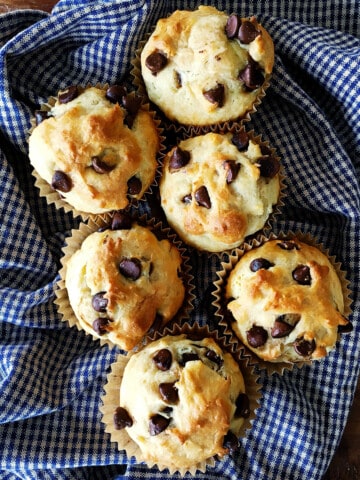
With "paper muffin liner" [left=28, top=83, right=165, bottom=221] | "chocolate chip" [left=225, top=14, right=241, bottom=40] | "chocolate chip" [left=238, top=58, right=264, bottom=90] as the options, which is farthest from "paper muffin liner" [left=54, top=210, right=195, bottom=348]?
"chocolate chip" [left=225, top=14, right=241, bottom=40]

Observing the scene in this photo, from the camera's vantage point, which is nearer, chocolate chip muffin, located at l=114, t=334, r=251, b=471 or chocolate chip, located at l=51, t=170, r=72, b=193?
chocolate chip muffin, located at l=114, t=334, r=251, b=471

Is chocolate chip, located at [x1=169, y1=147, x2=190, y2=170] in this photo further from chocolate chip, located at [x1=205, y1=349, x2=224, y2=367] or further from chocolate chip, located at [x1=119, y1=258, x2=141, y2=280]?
chocolate chip, located at [x1=205, y1=349, x2=224, y2=367]

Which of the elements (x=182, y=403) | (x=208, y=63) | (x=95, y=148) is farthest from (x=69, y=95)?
(x=182, y=403)

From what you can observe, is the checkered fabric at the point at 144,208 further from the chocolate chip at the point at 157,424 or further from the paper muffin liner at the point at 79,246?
the chocolate chip at the point at 157,424

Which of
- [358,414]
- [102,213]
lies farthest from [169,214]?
[358,414]

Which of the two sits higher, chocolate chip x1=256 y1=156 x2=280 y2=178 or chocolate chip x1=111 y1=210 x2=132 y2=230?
chocolate chip x1=256 y1=156 x2=280 y2=178

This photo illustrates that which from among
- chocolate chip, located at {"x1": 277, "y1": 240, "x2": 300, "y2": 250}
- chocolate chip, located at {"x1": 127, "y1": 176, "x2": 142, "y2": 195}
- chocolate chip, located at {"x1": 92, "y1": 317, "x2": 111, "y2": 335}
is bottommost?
Result: chocolate chip, located at {"x1": 92, "y1": 317, "x2": 111, "y2": 335}

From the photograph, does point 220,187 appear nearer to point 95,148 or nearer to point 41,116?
point 95,148

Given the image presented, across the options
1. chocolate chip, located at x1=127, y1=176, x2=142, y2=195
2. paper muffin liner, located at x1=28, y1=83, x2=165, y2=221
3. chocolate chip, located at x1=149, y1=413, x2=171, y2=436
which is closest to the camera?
chocolate chip, located at x1=149, y1=413, x2=171, y2=436

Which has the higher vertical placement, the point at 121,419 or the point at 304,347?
the point at 304,347
